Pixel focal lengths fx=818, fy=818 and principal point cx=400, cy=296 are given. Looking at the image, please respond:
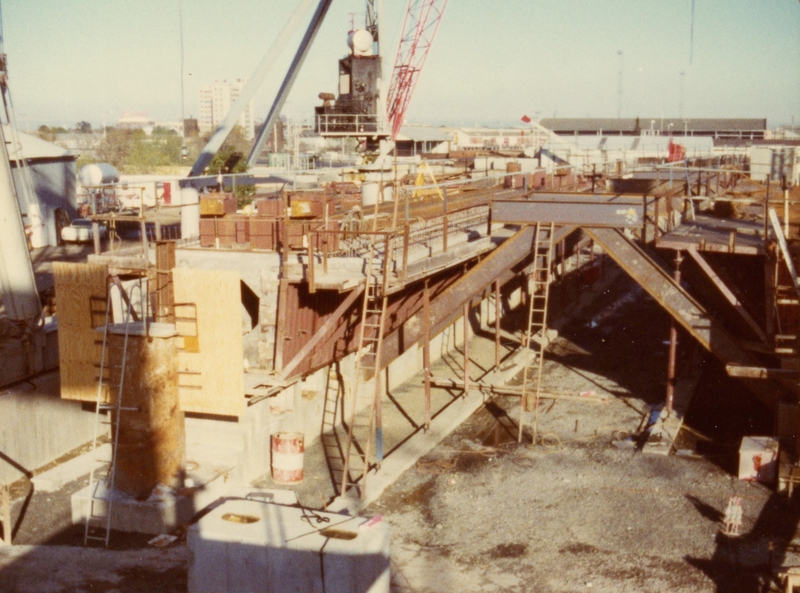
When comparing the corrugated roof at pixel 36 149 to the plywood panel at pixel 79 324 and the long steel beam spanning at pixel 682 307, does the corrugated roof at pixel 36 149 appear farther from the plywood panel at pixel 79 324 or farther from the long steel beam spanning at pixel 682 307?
the long steel beam spanning at pixel 682 307

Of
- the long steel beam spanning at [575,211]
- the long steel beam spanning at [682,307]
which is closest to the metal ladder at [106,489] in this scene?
the long steel beam spanning at [575,211]

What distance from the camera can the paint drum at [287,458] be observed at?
524 inches

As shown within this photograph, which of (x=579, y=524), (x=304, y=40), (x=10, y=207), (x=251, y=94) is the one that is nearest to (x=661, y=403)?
(x=579, y=524)

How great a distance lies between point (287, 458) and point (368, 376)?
384 cm

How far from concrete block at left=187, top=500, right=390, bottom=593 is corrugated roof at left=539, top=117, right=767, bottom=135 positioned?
8905 cm

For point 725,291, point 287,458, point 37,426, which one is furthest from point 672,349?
point 37,426

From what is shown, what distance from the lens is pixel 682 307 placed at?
1552cm

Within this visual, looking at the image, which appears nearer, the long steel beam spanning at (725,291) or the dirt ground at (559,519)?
the dirt ground at (559,519)

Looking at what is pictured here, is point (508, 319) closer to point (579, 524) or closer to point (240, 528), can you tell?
point (579, 524)

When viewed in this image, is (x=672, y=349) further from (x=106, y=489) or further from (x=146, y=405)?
(x=106, y=489)

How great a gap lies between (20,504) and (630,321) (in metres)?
20.1

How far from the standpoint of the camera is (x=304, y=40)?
1399 inches

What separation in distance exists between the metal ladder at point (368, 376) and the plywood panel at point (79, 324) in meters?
4.13

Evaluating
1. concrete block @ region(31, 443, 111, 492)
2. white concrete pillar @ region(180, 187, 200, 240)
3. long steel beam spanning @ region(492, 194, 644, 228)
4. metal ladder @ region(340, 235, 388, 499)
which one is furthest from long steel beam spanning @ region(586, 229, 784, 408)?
concrete block @ region(31, 443, 111, 492)
